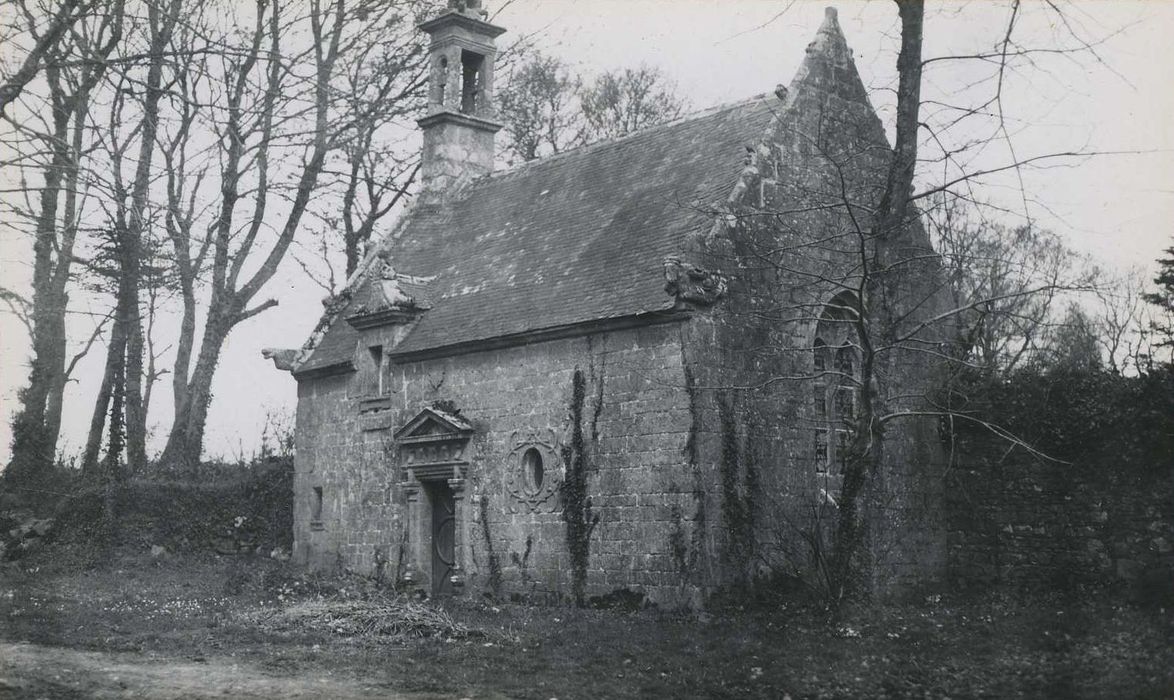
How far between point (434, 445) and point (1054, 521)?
9796mm

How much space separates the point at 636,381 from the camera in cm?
1700

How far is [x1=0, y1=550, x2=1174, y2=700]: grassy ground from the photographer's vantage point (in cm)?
1098

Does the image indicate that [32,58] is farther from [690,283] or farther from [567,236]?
[567,236]

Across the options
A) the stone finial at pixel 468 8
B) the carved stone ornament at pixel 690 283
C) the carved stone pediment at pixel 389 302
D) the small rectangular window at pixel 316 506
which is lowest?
the small rectangular window at pixel 316 506

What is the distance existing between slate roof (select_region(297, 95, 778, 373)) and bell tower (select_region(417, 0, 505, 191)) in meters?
1.43

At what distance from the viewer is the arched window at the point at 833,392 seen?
18.0m

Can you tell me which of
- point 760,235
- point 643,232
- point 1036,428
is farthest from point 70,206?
point 1036,428

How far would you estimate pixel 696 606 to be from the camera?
15883 millimetres

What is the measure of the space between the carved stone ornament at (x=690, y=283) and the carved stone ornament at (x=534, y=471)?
3266 millimetres

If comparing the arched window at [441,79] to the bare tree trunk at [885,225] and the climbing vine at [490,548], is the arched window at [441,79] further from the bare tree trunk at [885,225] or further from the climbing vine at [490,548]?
the bare tree trunk at [885,225]

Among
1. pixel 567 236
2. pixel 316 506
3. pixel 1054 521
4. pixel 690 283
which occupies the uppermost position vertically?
pixel 567 236

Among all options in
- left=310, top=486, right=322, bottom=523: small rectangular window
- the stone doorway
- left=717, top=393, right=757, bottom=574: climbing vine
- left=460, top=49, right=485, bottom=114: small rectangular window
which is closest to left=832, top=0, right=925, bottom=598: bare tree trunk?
left=717, top=393, right=757, bottom=574: climbing vine

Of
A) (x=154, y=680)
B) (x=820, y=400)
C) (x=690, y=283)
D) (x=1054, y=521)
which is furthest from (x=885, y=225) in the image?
(x=154, y=680)

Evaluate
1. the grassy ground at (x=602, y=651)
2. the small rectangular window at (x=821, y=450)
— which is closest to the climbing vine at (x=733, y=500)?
the grassy ground at (x=602, y=651)
